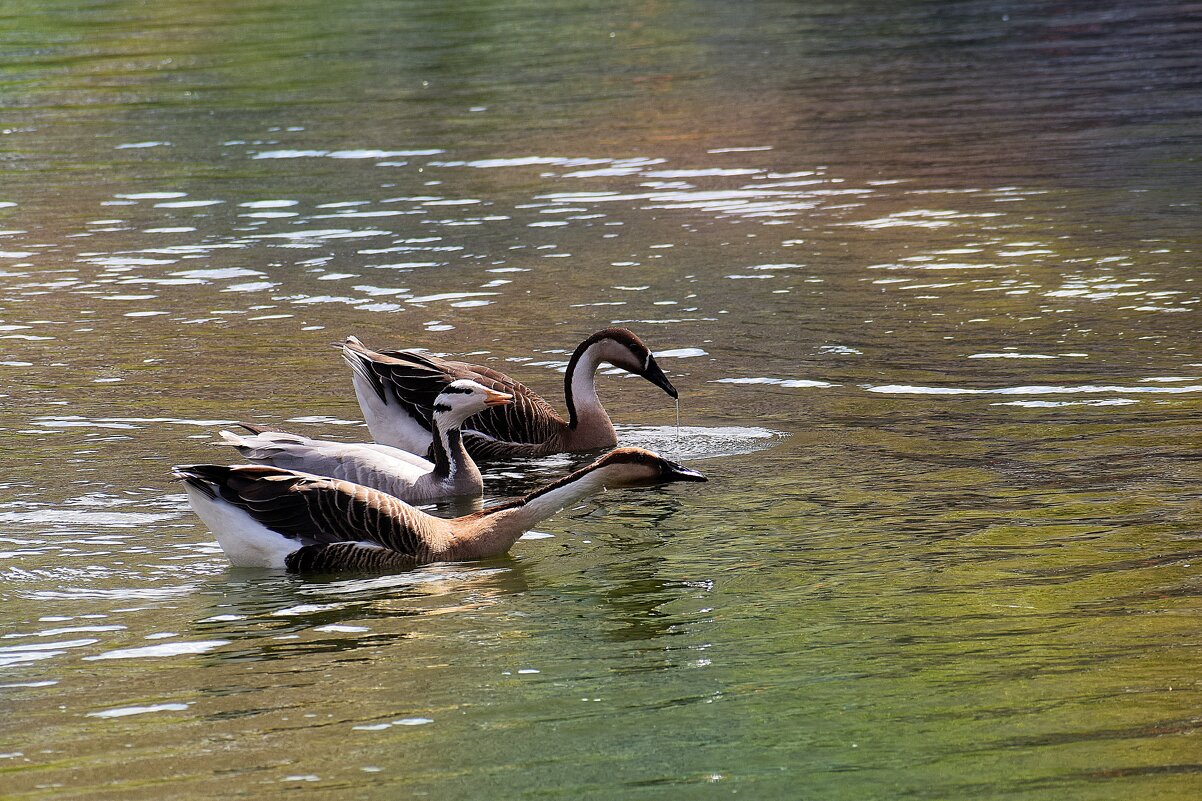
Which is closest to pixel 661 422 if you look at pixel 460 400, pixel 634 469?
pixel 460 400

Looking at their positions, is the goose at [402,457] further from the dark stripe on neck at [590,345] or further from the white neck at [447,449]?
the dark stripe on neck at [590,345]

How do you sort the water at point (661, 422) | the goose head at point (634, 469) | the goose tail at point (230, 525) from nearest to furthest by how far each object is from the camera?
the water at point (661, 422)
the goose tail at point (230, 525)
the goose head at point (634, 469)

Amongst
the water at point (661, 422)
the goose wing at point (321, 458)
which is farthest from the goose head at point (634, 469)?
the goose wing at point (321, 458)

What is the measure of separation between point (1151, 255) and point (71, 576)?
1177cm

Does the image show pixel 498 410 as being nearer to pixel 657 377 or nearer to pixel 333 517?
pixel 657 377

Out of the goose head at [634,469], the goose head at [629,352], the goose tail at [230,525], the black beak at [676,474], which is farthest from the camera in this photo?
the goose head at [629,352]

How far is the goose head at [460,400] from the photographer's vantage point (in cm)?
1214

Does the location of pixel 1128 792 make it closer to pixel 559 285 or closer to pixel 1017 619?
pixel 1017 619

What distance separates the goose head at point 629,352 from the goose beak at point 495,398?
109cm

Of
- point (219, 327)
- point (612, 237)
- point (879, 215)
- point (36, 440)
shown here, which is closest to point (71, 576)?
point (36, 440)

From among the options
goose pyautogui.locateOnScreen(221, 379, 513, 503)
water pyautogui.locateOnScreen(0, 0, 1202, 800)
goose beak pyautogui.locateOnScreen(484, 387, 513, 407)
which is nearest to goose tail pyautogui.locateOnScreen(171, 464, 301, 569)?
water pyautogui.locateOnScreen(0, 0, 1202, 800)

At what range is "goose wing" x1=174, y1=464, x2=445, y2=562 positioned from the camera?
10164mm

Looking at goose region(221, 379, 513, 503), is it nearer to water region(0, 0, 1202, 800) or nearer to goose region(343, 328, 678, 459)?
goose region(343, 328, 678, 459)

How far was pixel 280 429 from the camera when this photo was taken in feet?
43.5
